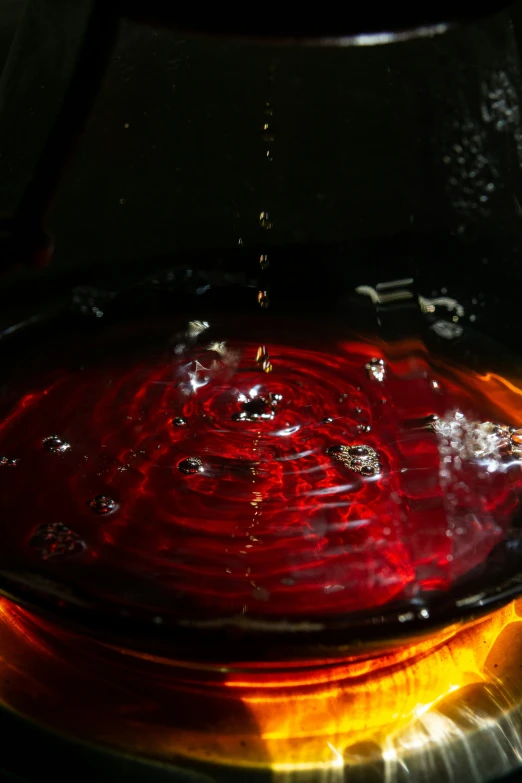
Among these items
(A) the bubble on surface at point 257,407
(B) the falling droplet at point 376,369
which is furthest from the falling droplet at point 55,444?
(B) the falling droplet at point 376,369

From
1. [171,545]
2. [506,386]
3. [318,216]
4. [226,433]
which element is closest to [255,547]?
[171,545]

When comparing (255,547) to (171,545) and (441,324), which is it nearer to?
(171,545)

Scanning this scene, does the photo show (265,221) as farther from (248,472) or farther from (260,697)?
(260,697)

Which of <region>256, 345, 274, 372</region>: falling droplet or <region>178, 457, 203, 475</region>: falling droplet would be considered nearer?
<region>178, 457, 203, 475</region>: falling droplet

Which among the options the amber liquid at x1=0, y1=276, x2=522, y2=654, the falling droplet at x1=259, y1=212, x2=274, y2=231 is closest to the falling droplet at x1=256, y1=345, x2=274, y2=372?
the amber liquid at x1=0, y1=276, x2=522, y2=654

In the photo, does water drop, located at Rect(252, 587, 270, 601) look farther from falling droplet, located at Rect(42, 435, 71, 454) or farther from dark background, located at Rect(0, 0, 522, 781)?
dark background, located at Rect(0, 0, 522, 781)

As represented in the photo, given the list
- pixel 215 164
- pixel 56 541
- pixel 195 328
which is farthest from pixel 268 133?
pixel 56 541

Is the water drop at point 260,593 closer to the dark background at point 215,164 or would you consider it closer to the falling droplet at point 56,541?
the falling droplet at point 56,541
